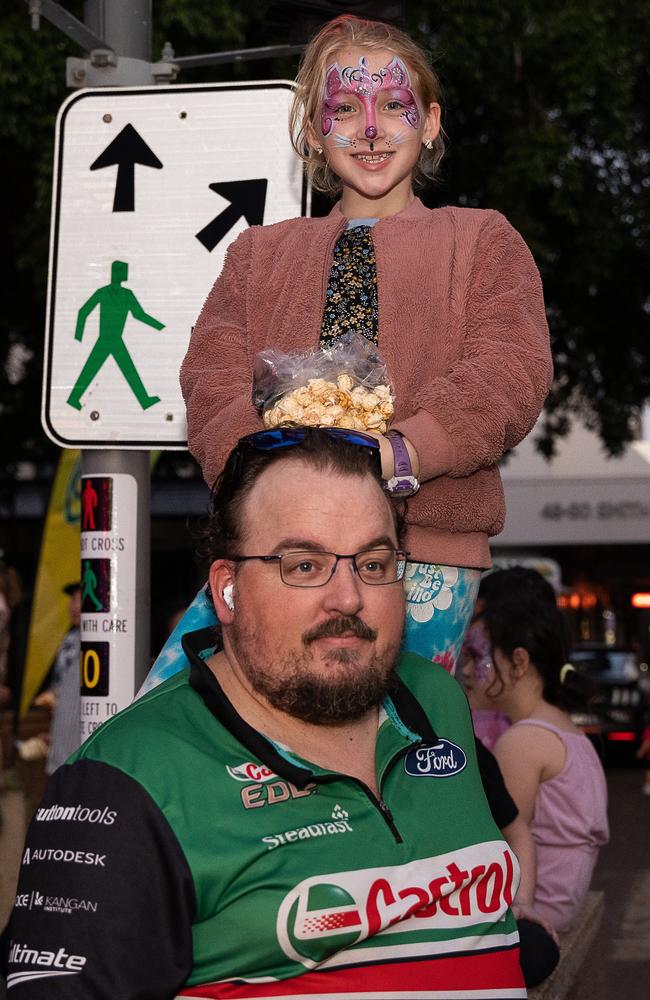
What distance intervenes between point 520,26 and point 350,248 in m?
10.8

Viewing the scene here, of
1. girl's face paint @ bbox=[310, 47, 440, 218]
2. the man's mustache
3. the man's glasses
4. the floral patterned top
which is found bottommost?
the man's mustache

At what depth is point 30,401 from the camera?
1781 cm

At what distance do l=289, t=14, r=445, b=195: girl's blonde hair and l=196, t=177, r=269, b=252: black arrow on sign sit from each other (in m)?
0.72

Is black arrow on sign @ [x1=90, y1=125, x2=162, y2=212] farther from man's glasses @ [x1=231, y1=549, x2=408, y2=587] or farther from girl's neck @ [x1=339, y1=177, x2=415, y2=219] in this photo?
man's glasses @ [x1=231, y1=549, x2=408, y2=587]

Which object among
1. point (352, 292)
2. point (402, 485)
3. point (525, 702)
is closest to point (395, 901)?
point (402, 485)

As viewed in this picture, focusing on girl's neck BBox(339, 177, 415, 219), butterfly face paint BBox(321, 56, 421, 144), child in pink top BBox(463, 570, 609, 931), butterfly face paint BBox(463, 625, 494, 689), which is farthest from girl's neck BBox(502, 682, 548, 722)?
butterfly face paint BBox(321, 56, 421, 144)

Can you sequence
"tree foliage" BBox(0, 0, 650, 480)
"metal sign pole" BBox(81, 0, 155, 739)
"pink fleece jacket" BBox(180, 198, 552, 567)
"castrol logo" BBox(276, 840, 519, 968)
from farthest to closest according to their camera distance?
1. "tree foliage" BBox(0, 0, 650, 480)
2. "metal sign pole" BBox(81, 0, 155, 739)
3. "pink fleece jacket" BBox(180, 198, 552, 567)
4. "castrol logo" BBox(276, 840, 519, 968)

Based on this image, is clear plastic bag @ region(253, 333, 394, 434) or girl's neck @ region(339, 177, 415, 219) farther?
girl's neck @ region(339, 177, 415, 219)

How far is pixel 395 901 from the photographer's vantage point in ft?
7.86

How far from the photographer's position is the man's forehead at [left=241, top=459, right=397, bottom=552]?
8.11ft

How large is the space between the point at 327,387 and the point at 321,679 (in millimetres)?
553

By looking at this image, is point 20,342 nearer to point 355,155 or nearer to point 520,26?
point 520,26

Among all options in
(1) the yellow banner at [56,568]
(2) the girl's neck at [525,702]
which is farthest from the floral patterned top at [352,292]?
(1) the yellow banner at [56,568]

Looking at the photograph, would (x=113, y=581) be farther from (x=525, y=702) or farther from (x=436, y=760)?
(x=525, y=702)
